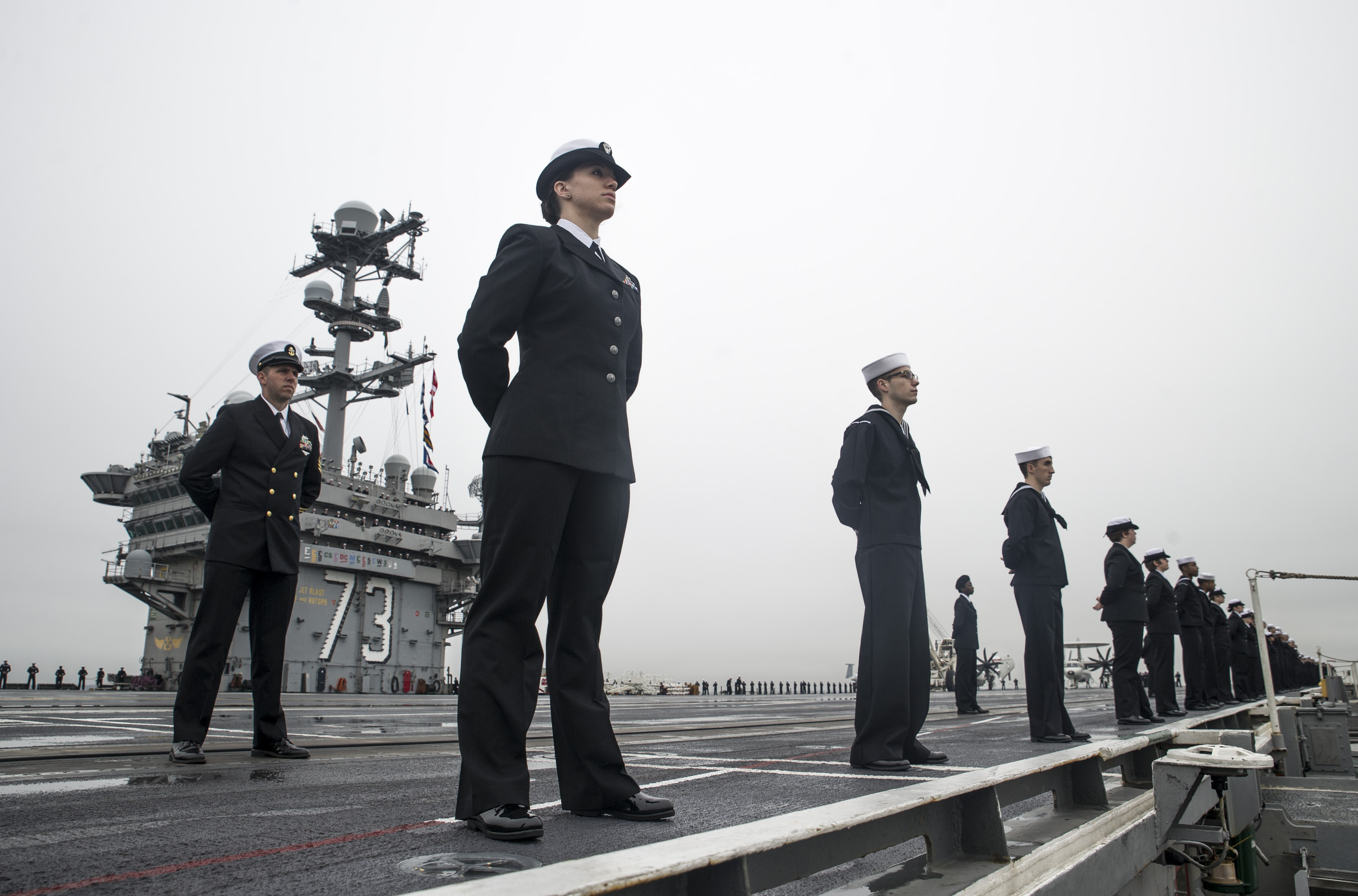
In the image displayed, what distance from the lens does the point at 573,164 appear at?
2930 millimetres

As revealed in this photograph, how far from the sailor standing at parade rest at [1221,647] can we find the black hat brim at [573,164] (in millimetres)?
13989

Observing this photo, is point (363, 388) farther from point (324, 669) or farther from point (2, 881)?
point (2, 881)

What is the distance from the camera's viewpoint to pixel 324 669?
30.9 meters

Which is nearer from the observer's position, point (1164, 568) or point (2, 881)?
point (2, 881)

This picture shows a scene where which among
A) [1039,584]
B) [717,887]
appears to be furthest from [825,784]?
[1039,584]

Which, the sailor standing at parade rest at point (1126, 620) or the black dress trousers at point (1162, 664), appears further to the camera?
the black dress trousers at point (1162, 664)

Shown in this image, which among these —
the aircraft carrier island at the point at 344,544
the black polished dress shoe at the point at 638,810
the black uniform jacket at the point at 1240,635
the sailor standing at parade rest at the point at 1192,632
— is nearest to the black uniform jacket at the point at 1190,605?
the sailor standing at parade rest at the point at 1192,632

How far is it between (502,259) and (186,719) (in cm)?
297

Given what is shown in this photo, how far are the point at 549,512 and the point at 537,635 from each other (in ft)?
1.22

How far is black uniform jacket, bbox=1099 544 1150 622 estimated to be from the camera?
314 inches

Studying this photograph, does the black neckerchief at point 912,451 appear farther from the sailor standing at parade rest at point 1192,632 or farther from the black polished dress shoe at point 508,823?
the sailor standing at parade rest at point 1192,632

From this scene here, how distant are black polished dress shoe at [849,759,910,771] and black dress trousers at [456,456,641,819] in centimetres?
188

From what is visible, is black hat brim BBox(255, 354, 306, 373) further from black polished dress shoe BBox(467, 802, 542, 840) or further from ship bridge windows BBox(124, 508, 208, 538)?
ship bridge windows BBox(124, 508, 208, 538)

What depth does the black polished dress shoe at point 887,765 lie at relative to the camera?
12.8 feet
